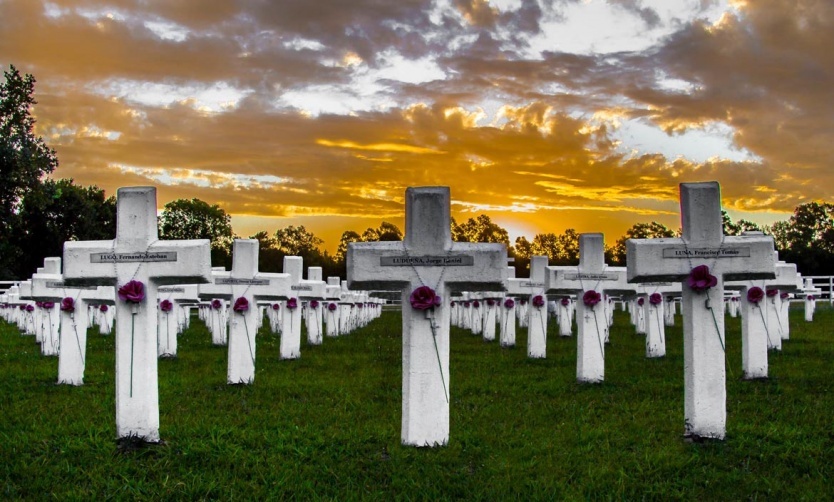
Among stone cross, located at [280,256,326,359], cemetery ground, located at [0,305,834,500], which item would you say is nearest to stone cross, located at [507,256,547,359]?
cemetery ground, located at [0,305,834,500]

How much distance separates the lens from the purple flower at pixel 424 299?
27.1 feet

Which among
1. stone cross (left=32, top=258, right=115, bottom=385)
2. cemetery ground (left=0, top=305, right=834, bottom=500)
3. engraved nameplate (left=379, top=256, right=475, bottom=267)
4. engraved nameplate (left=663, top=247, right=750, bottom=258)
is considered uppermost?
engraved nameplate (left=663, top=247, right=750, bottom=258)

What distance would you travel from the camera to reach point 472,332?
29.4 m

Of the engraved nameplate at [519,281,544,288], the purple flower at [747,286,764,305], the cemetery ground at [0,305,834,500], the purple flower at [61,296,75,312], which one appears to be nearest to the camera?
the cemetery ground at [0,305,834,500]

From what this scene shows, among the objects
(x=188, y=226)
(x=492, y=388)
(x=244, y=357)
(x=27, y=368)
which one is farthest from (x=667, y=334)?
(x=188, y=226)

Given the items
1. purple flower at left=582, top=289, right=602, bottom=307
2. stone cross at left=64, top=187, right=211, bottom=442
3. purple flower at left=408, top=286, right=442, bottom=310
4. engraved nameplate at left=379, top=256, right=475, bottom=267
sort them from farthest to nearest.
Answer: purple flower at left=582, top=289, right=602, bottom=307, stone cross at left=64, top=187, right=211, bottom=442, engraved nameplate at left=379, top=256, right=475, bottom=267, purple flower at left=408, top=286, right=442, bottom=310

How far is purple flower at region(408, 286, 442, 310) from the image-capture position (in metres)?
8.27

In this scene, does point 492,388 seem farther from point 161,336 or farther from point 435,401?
point 161,336

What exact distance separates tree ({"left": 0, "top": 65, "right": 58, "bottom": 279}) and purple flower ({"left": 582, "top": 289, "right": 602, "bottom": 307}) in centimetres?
2711

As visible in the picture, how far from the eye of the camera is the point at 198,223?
74688 millimetres

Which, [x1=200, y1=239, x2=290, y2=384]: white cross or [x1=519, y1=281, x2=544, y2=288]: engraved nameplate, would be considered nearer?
[x1=200, y1=239, x2=290, y2=384]: white cross

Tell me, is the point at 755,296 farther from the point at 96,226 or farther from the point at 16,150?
the point at 96,226

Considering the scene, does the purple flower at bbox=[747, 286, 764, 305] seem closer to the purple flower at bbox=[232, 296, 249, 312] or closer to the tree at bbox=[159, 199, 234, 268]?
the purple flower at bbox=[232, 296, 249, 312]

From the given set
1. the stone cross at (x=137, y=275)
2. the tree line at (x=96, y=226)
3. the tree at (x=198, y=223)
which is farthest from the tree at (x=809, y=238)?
the stone cross at (x=137, y=275)
